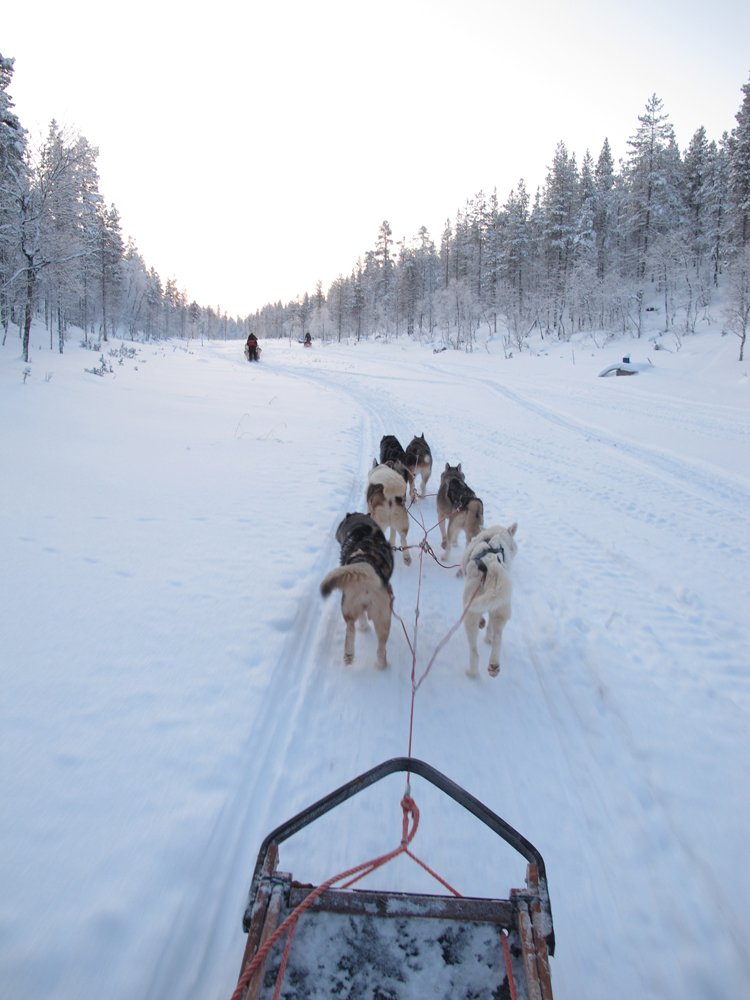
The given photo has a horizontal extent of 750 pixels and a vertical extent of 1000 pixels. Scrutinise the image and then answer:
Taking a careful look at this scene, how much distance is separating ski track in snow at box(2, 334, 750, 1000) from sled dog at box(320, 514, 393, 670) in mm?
332

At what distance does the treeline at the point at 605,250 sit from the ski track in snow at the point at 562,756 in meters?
22.0

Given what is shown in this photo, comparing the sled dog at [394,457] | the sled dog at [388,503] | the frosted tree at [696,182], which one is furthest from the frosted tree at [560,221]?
the sled dog at [388,503]

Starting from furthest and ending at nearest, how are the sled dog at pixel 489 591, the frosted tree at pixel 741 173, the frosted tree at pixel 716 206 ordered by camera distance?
1. the frosted tree at pixel 716 206
2. the frosted tree at pixel 741 173
3. the sled dog at pixel 489 591

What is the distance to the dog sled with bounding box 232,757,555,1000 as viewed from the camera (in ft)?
4.96

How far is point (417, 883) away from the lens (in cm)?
207

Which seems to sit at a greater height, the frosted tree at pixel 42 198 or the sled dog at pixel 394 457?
the frosted tree at pixel 42 198

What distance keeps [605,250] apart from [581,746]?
2037 inches

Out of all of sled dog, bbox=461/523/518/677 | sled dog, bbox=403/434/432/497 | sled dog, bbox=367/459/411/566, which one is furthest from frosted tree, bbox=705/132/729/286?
sled dog, bbox=461/523/518/677

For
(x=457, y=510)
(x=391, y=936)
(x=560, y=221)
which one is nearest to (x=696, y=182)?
(x=560, y=221)

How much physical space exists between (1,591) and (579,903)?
4320mm

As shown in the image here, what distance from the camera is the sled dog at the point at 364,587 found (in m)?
3.06

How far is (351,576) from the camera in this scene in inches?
121

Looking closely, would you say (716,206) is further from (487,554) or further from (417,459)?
(487,554)

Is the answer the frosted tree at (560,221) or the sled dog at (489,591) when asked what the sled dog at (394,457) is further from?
the frosted tree at (560,221)
